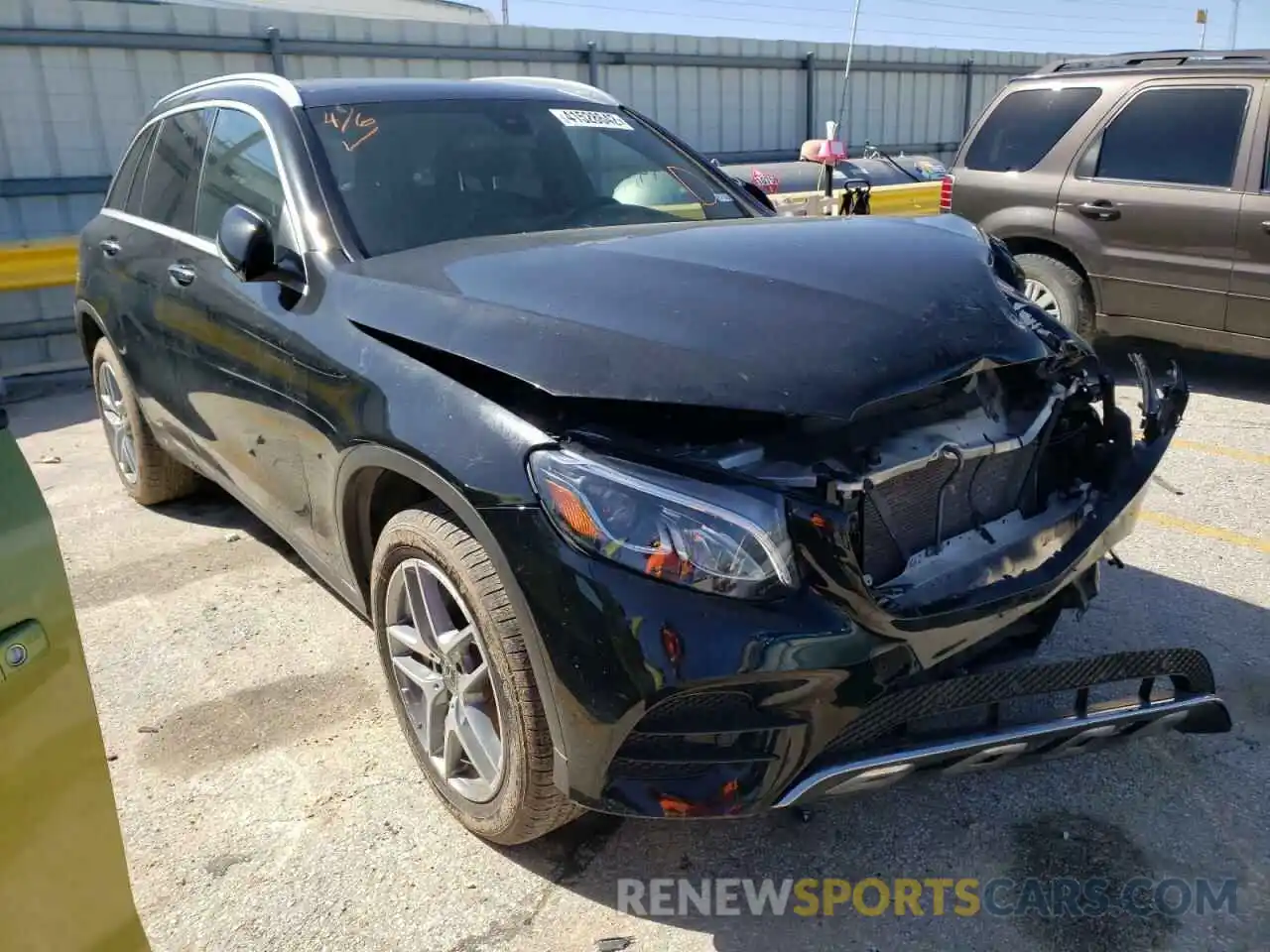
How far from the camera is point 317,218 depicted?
303 centimetres

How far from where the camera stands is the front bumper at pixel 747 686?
198 cm

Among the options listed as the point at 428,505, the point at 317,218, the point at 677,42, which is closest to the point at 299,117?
the point at 317,218

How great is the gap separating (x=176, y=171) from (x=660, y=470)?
3103 millimetres

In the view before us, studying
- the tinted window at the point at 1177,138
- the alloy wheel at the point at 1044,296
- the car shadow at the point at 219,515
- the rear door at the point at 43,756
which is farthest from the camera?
the alloy wheel at the point at 1044,296

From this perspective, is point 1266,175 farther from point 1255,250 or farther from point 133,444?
→ point 133,444

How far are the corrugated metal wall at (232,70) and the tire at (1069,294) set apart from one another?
6.85 metres

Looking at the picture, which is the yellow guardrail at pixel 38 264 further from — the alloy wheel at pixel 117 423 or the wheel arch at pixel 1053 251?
the alloy wheel at pixel 117 423

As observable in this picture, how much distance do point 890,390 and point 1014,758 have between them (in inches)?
33.1

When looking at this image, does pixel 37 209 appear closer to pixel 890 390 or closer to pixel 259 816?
pixel 259 816

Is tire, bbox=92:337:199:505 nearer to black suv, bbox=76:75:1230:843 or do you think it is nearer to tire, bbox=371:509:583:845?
black suv, bbox=76:75:1230:843

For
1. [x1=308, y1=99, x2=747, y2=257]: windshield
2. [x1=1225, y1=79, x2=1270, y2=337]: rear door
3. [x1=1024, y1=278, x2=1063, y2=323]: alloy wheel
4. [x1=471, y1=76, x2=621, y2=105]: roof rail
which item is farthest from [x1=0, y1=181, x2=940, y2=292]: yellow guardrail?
[x1=308, y1=99, x2=747, y2=257]: windshield

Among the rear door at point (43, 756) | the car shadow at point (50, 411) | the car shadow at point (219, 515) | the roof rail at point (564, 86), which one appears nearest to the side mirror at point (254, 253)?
the roof rail at point (564, 86)

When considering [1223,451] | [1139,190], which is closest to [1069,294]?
[1139,190]

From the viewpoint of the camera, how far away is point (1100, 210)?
6582mm
